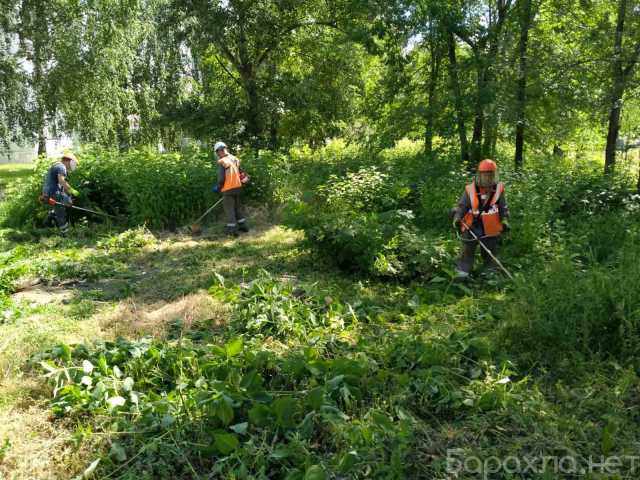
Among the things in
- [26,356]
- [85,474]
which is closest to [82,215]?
[26,356]

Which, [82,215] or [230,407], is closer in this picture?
[230,407]

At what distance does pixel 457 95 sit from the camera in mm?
12297

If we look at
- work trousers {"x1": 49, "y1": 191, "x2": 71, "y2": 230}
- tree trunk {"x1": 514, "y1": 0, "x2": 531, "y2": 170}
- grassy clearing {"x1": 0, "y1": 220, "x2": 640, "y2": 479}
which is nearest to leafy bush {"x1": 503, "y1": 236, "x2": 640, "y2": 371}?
grassy clearing {"x1": 0, "y1": 220, "x2": 640, "y2": 479}

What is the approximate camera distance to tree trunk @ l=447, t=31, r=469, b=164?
483 inches

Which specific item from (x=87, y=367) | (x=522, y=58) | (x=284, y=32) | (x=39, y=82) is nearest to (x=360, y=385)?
(x=87, y=367)

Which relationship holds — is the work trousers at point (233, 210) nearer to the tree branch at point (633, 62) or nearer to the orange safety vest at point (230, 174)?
the orange safety vest at point (230, 174)

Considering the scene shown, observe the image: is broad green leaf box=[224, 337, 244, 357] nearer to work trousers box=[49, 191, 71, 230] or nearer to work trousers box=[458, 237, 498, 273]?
work trousers box=[458, 237, 498, 273]

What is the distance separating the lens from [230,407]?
347 centimetres

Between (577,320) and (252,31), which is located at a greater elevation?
(252,31)

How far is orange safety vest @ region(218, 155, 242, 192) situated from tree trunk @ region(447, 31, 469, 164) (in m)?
5.31

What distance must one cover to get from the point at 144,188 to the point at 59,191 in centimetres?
175

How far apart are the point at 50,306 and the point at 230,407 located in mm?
3768

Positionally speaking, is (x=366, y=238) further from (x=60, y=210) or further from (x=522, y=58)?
(x=60, y=210)

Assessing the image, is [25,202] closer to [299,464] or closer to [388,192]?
[388,192]
